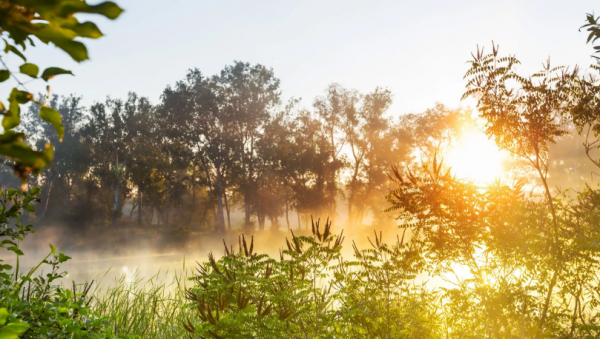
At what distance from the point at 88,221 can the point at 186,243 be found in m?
8.64

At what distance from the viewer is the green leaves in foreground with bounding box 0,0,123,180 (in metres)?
0.72

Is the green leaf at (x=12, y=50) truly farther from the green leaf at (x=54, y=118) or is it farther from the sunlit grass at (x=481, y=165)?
the sunlit grass at (x=481, y=165)

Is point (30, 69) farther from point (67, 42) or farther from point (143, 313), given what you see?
point (143, 313)

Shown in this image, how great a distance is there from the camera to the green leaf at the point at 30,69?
886mm

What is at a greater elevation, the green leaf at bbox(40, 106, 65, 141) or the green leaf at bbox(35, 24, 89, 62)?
the green leaf at bbox(35, 24, 89, 62)

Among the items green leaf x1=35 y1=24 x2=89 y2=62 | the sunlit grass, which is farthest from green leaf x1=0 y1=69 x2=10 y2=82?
the sunlit grass

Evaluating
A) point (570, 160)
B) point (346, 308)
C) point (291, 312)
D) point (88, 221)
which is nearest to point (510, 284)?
point (346, 308)

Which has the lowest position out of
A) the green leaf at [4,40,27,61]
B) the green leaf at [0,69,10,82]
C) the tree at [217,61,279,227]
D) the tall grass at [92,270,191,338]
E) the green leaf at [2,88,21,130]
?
the tall grass at [92,270,191,338]

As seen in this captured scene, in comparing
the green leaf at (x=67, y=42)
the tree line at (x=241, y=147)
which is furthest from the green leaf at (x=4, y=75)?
the tree line at (x=241, y=147)

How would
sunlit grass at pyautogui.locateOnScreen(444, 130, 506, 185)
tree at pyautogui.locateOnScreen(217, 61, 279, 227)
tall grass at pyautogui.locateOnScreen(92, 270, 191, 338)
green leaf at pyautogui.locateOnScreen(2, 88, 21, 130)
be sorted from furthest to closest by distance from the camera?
tree at pyautogui.locateOnScreen(217, 61, 279, 227) → tall grass at pyautogui.locateOnScreen(92, 270, 191, 338) → sunlit grass at pyautogui.locateOnScreen(444, 130, 506, 185) → green leaf at pyautogui.locateOnScreen(2, 88, 21, 130)

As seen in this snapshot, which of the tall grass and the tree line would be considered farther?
the tree line

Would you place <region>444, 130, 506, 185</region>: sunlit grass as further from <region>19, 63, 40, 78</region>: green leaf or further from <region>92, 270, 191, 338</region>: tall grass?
<region>19, 63, 40, 78</region>: green leaf

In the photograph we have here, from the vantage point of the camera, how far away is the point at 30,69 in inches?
35.1

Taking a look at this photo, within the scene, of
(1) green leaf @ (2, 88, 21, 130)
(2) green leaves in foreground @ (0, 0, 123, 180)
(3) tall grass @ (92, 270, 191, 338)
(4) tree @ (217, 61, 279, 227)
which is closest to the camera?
(2) green leaves in foreground @ (0, 0, 123, 180)
